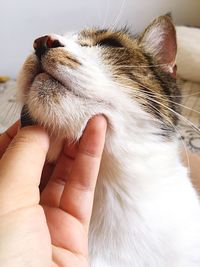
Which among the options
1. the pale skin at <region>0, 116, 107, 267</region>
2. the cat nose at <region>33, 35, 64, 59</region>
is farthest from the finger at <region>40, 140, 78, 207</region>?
the cat nose at <region>33, 35, 64, 59</region>

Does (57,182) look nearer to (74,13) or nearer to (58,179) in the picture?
(58,179)

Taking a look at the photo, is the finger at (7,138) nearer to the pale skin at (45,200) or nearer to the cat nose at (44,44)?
the pale skin at (45,200)

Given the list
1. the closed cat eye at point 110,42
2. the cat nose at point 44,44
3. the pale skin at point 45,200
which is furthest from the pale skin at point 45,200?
the closed cat eye at point 110,42

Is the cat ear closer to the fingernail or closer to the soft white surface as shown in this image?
the fingernail

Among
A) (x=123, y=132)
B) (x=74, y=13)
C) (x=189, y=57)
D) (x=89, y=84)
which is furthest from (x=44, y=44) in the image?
(x=74, y=13)

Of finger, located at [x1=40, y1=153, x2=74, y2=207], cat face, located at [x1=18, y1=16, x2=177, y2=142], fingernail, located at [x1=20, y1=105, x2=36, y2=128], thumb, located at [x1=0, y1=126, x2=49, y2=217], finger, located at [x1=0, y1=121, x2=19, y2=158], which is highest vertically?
cat face, located at [x1=18, y1=16, x2=177, y2=142]

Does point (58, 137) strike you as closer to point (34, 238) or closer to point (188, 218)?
point (34, 238)

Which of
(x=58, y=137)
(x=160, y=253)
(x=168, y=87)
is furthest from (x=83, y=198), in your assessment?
(x=168, y=87)
